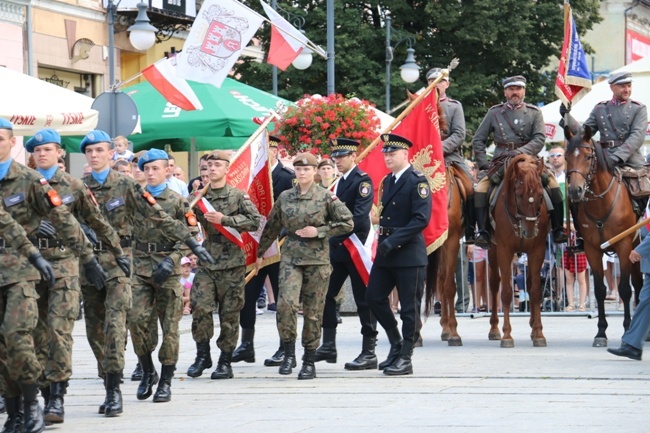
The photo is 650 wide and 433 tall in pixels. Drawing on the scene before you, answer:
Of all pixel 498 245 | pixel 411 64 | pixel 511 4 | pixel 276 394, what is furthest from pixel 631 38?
pixel 276 394

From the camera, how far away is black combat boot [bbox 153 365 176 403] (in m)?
11.7

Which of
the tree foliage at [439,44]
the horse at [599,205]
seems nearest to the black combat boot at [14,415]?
the horse at [599,205]

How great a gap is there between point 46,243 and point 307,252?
3337 mm

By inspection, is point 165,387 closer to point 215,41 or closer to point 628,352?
point 628,352

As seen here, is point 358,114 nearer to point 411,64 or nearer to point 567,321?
point 567,321

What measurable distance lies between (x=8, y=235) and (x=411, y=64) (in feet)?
86.5

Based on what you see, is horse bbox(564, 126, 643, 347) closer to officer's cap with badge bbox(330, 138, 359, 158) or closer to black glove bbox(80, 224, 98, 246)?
officer's cap with badge bbox(330, 138, 359, 158)

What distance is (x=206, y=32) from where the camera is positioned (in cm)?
1867

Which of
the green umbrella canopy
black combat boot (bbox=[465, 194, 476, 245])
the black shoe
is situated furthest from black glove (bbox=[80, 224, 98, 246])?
the green umbrella canopy

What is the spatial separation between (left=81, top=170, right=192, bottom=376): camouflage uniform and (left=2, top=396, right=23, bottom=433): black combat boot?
1.15m

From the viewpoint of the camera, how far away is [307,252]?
518 inches

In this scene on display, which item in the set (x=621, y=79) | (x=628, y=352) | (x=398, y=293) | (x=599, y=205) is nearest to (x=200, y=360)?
(x=398, y=293)

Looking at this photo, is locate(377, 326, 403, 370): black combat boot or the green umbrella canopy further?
the green umbrella canopy

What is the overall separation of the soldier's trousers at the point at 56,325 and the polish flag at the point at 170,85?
30.6 feet
